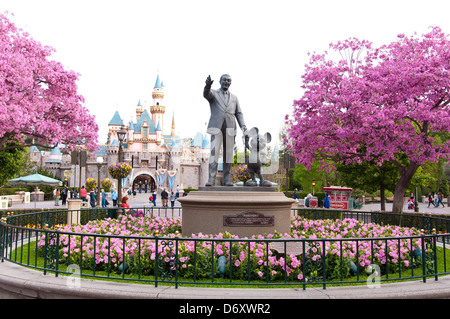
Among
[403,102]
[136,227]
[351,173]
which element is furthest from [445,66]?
[136,227]

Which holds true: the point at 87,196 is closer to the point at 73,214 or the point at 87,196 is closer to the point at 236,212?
the point at 73,214

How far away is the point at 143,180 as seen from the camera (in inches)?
3511

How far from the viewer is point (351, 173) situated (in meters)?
25.3

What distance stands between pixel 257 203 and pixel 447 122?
1067 centimetres

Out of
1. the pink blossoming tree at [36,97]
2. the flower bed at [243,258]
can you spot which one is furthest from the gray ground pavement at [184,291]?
the pink blossoming tree at [36,97]

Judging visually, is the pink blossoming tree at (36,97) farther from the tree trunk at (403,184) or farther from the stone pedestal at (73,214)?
the tree trunk at (403,184)

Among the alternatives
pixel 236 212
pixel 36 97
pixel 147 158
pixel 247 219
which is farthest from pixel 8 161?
pixel 147 158

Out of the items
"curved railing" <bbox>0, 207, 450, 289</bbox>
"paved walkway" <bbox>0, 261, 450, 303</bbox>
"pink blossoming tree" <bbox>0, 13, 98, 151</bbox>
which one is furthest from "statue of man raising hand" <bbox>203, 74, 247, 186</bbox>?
"pink blossoming tree" <bbox>0, 13, 98, 151</bbox>

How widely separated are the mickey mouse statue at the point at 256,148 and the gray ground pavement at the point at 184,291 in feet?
13.9

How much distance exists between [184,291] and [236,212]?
11.4 feet

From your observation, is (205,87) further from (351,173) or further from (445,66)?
(351,173)

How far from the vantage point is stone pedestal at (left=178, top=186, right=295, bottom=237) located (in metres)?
9.17

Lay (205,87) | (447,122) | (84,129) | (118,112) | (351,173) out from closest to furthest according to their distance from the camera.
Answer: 1. (205,87)
2. (447,122)
3. (84,129)
4. (351,173)
5. (118,112)

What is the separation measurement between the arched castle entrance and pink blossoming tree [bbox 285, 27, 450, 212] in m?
62.8
